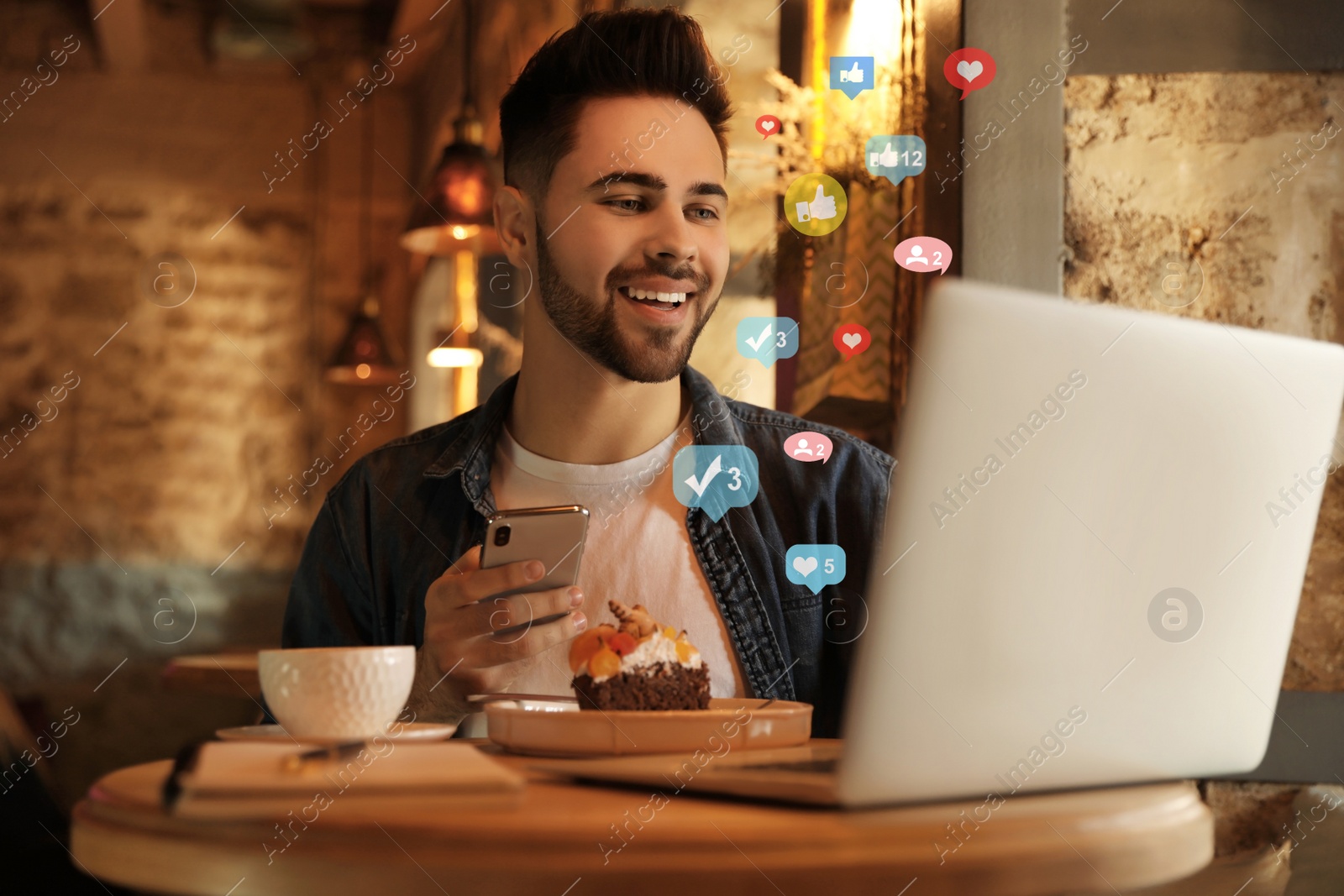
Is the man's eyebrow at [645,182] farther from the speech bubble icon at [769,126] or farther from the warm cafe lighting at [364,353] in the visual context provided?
the warm cafe lighting at [364,353]

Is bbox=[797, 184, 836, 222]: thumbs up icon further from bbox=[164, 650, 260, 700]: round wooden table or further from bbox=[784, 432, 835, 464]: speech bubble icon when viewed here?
bbox=[164, 650, 260, 700]: round wooden table

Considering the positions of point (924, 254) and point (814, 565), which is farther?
point (924, 254)

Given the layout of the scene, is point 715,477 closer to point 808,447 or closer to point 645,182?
point 808,447

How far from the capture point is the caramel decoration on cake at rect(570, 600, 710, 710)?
96 centimetres

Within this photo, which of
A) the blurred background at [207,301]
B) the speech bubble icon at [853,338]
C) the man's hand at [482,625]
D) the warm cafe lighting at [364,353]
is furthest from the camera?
the warm cafe lighting at [364,353]

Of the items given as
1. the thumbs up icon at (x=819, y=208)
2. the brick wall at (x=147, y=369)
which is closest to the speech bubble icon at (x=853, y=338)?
the thumbs up icon at (x=819, y=208)

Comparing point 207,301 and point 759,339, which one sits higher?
point 759,339

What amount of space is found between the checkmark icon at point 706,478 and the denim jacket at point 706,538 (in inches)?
1.1

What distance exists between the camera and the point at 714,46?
81.8 inches

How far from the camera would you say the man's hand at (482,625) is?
954 mm

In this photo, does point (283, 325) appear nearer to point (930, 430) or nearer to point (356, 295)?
point (356, 295)

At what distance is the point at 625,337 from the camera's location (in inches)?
61.3

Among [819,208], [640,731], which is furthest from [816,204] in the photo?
[640,731]

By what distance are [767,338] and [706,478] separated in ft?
1.52
